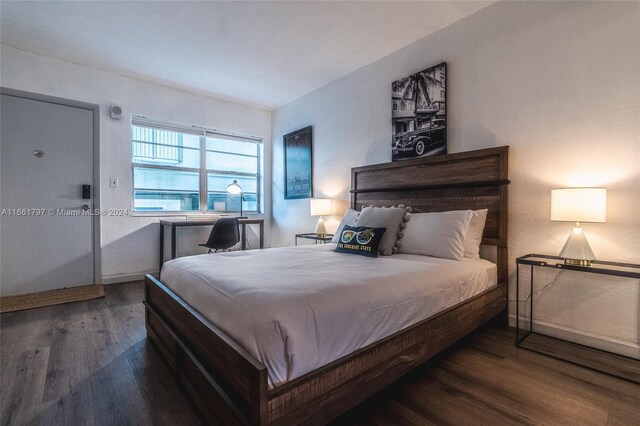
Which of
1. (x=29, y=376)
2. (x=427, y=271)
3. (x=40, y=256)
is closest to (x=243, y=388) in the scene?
(x=427, y=271)

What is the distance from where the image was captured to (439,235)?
89.4 inches

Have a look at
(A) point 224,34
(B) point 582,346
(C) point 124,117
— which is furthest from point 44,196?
(B) point 582,346

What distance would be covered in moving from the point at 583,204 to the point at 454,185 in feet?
3.05

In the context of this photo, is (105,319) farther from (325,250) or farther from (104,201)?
(325,250)

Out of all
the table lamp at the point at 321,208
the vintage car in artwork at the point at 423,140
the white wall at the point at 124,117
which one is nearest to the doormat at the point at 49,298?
the white wall at the point at 124,117

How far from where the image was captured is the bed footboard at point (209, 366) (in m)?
0.97

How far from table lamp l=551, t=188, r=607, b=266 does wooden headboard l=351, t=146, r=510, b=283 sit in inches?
18.0

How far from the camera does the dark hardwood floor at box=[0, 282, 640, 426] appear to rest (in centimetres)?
133

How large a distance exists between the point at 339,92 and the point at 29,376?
12.3 ft

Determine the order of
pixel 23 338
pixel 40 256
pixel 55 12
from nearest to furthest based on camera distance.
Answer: pixel 23 338
pixel 55 12
pixel 40 256

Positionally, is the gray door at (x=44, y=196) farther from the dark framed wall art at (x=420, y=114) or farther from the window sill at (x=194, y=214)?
the dark framed wall art at (x=420, y=114)

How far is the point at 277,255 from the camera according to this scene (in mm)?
2240

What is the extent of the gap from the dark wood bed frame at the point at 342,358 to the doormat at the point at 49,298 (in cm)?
160

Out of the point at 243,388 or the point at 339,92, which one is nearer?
the point at 243,388
